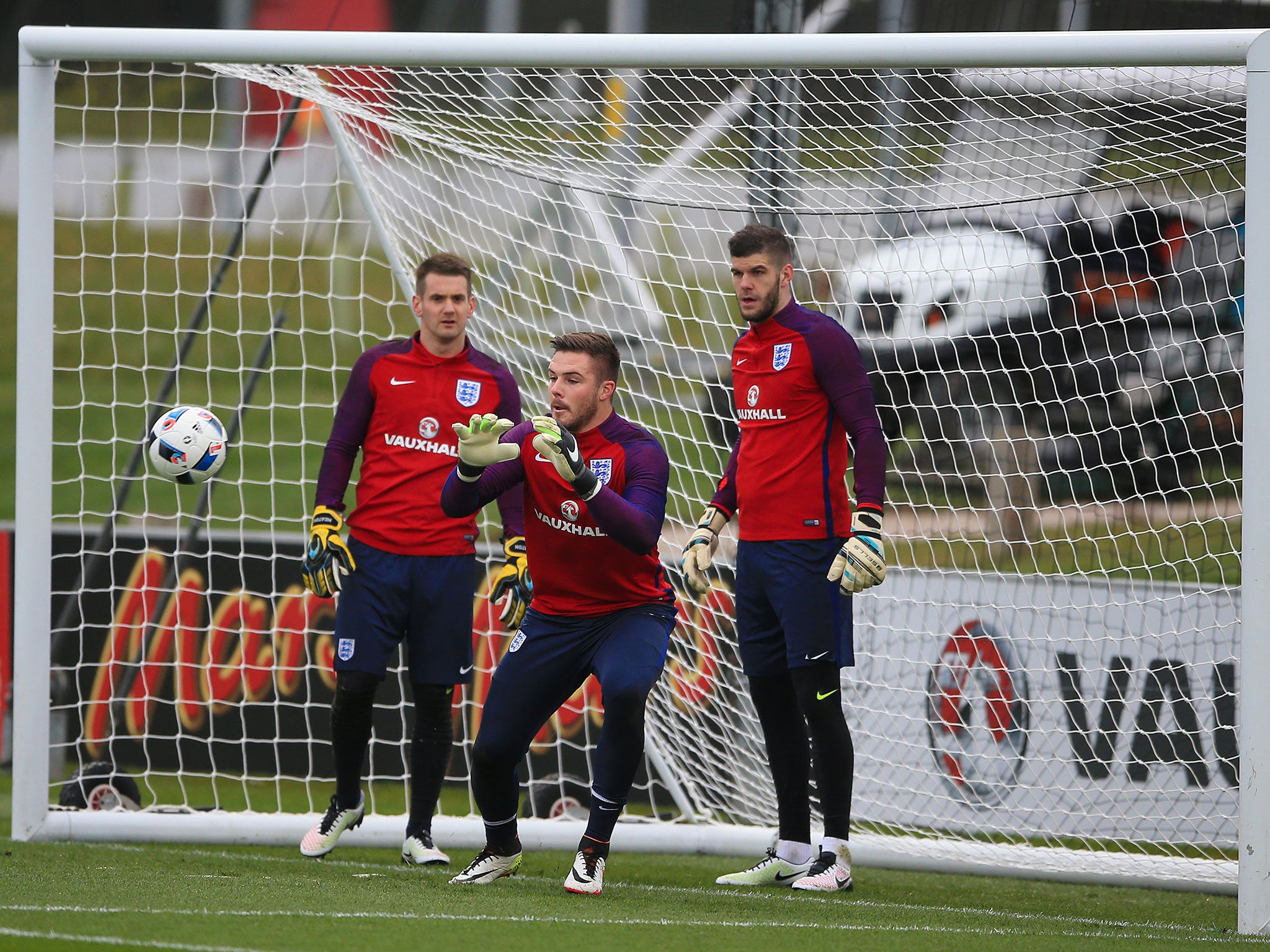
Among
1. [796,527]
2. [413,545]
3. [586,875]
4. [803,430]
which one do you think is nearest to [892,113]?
[803,430]

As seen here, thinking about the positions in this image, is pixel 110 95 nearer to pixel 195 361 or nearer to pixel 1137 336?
pixel 195 361

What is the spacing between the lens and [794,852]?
4.35 m

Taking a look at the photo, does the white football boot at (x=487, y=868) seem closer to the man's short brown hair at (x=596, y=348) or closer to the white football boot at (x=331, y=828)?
the white football boot at (x=331, y=828)

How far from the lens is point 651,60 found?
4.28 m

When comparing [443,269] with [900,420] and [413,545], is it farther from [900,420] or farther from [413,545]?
[900,420]

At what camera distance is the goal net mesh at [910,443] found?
16.1 feet

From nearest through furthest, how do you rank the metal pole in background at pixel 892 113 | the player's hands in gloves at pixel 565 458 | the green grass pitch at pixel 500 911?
the green grass pitch at pixel 500 911 → the player's hands in gloves at pixel 565 458 → the metal pole in background at pixel 892 113

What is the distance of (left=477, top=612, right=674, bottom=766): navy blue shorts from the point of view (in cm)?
388

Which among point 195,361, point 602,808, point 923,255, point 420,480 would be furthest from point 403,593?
point 195,361

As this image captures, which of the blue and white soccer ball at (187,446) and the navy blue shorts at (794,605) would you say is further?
the blue and white soccer ball at (187,446)

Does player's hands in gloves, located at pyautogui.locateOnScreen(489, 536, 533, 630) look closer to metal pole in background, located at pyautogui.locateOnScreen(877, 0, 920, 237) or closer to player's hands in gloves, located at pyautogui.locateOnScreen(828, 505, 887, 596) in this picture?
player's hands in gloves, located at pyautogui.locateOnScreen(828, 505, 887, 596)

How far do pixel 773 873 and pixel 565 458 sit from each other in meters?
1.65

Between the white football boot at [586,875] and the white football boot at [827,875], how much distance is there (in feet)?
2.30

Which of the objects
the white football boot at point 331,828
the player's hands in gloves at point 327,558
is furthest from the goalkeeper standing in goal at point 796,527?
the white football boot at point 331,828
